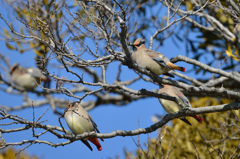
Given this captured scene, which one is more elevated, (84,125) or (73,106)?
(73,106)

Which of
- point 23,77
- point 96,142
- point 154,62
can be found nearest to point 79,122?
point 96,142

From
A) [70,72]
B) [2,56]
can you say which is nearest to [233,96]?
[70,72]

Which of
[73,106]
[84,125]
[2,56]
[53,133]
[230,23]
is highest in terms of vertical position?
Answer: [2,56]

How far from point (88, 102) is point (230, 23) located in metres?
3.79

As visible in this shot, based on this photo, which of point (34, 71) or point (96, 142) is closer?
point (96, 142)

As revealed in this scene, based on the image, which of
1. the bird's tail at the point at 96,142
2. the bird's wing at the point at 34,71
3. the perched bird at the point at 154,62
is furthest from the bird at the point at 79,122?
the bird's wing at the point at 34,71

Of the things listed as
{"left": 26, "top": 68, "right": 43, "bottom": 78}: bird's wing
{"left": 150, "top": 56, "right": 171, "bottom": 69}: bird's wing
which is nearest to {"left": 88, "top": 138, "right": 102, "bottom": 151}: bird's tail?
{"left": 150, "top": 56, "right": 171, "bottom": 69}: bird's wing

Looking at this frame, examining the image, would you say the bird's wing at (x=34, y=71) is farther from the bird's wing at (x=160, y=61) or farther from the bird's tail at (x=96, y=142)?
the bird's wing at (x=160, y=61)

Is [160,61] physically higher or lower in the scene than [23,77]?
lower

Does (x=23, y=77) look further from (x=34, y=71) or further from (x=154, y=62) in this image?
(x=154, y=62)

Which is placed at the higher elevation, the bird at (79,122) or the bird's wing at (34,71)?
the bird's wing at (34,71)

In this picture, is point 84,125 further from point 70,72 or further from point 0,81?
point 0,81

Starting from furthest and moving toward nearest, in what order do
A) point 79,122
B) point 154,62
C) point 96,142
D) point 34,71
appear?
point 34,71 → point 96,142 → point 79,122 → point 154,62

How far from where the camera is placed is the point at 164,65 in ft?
12.5
